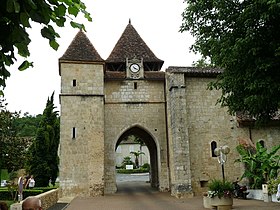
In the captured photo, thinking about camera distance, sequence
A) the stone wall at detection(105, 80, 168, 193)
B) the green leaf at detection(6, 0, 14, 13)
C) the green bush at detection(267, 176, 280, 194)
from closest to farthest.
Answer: the green leaf at detection(6, 0, 14, 13) < the green bush at detection(267, 176, 280, 194) < the stone wall at detection(105, 80, 168, 193)

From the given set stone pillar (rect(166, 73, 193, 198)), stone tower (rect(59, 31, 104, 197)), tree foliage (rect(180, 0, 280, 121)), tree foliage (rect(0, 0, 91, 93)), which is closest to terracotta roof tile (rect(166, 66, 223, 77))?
stone pillar (rect(166, 73, 193, 198))

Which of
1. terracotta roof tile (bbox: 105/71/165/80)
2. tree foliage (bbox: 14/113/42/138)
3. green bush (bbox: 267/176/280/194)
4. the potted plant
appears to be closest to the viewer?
the potted plant

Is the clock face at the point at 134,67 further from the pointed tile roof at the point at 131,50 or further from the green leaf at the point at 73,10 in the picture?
the green leaf at the point at 73,10

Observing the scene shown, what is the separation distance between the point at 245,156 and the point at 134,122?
26.7 feet

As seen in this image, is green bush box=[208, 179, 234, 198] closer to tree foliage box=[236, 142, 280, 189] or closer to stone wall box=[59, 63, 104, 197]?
tree foliage box=[236, 142, 280, 189]

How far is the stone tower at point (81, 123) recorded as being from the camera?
2023cm

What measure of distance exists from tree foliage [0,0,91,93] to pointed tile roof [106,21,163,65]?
22.4 meters

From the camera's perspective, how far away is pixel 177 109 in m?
19.9

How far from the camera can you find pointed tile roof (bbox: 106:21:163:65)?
84.4ft

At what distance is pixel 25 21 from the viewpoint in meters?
2.57

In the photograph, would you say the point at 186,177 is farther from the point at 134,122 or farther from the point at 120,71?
the point at 120,71

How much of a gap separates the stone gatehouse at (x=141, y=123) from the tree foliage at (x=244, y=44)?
9.67 m

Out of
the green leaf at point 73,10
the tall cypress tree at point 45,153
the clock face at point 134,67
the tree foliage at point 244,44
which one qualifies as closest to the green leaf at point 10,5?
the green leaf at point 73,10

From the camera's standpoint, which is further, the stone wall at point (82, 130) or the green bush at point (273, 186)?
the stone wall at point (82, 130)
